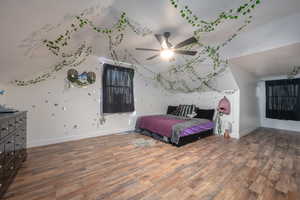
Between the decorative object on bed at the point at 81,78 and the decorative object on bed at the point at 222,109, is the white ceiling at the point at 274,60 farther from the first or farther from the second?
the decorative object on bed at the point at 81,78

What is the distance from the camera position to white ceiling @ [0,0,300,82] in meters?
1.28

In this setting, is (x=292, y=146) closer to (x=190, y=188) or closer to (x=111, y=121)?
(x=190, y=188)

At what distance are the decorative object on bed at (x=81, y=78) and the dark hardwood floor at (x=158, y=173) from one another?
1591mm

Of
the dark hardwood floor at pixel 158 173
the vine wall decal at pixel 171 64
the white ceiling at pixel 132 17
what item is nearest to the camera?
the white ceiling at pixel 132 17

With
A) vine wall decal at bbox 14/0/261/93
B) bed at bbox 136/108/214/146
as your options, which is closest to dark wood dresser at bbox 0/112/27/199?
vine wall decal at bbox 14/0/261/93

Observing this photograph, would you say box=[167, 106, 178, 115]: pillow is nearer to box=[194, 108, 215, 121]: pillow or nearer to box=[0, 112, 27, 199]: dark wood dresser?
box=[194, 108, 215, 121]: pillow

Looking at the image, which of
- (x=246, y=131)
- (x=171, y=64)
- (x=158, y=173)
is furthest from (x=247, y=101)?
(x=158, y=173)

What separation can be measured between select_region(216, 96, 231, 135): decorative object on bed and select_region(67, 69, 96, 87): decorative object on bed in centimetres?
399

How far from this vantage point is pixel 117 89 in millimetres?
3842

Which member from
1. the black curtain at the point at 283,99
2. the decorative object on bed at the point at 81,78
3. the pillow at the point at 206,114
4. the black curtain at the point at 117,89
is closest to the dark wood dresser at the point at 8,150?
the decorative object on bed at the point at 81,78

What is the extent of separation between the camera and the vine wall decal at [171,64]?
182 centimetres

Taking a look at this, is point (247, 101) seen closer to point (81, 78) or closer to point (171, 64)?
point (171, 64)

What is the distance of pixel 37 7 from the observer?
1219 millimetres

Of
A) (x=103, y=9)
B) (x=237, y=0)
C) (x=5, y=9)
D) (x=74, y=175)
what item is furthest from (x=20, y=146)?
(x=237, y=0)
